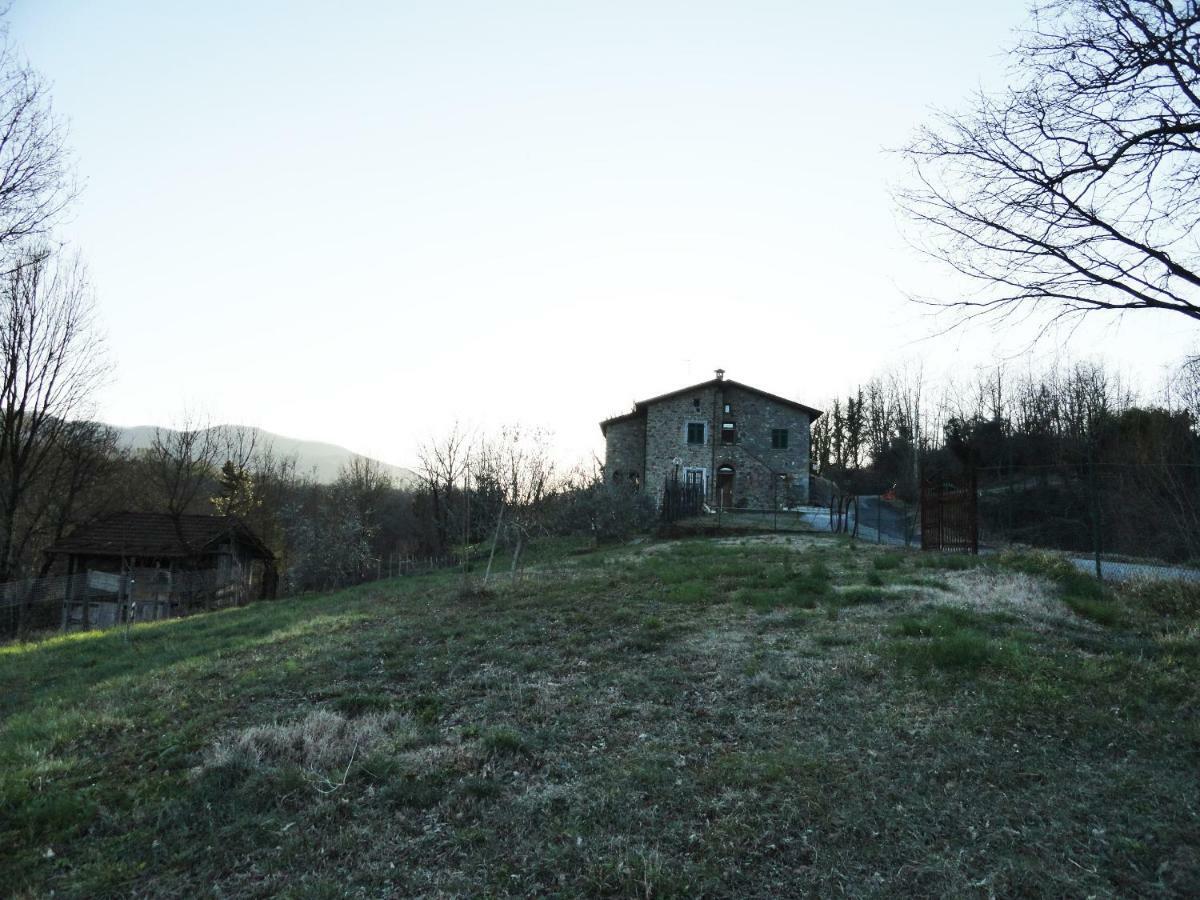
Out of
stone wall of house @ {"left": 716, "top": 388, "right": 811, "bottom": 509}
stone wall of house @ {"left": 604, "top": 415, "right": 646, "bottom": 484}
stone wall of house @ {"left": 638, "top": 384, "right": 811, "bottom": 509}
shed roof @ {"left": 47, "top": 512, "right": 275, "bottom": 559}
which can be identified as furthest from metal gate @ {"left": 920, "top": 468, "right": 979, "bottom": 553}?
shed roof @ {"left": 47, "top": 512, "right": 275, "bottom": 559}

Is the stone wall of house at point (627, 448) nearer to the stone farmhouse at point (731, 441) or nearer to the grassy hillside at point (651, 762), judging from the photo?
the stone farmhouse at point (731, 441)

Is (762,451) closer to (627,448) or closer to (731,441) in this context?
(731,441)

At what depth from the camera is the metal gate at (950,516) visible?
1544cm

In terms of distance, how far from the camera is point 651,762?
5.23 meters

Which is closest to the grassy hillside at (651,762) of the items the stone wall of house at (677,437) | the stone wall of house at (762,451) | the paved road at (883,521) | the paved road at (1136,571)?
the paved road at (1136,571)

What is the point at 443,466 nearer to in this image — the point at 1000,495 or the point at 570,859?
the point at 1000,495

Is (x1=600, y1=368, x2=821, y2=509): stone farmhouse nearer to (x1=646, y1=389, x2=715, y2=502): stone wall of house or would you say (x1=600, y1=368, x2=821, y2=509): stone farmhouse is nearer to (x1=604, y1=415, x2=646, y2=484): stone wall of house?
(x1=646, y1=389, x2=715, y2=502): stone wall of house

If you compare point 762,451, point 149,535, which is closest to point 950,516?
point 762,451

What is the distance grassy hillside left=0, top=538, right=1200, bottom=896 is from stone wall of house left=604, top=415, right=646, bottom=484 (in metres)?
→ 29.6

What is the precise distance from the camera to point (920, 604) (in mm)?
9852

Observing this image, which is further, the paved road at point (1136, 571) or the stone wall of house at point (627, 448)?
the stone wall of house at point (627, 448)

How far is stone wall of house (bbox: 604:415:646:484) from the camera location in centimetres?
3928

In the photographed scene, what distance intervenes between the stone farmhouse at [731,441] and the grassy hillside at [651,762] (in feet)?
87.2

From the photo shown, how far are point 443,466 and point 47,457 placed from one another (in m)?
17.6
